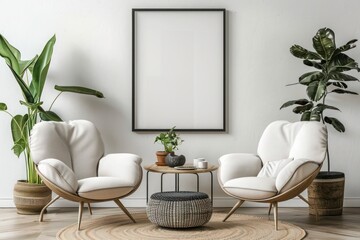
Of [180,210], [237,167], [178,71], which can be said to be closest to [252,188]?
[237,167]

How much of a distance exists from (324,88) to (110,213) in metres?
2.20

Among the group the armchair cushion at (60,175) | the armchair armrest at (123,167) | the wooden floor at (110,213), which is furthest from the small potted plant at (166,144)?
the armchair cushion at (60,175)

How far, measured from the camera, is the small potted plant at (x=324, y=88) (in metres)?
5.43

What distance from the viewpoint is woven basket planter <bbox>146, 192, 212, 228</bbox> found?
446cm

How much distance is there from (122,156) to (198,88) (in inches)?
50.2

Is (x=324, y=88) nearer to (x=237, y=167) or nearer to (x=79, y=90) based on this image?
(x=237, y=167)

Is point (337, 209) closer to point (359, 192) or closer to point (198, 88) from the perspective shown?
point (359, 192)

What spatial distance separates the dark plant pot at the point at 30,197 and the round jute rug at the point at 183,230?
0.66m

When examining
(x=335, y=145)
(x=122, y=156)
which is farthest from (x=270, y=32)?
(x=122, y=156)

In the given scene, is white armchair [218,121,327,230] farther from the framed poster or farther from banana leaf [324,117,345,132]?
the framed poster

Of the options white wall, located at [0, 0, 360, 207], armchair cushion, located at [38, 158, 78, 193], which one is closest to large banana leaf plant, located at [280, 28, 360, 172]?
white wall, located at [0, 0, 360, 207]

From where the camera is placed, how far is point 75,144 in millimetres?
5293

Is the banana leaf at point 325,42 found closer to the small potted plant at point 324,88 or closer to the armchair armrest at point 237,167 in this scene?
the small potted plant at point 324,88

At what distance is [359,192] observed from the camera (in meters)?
6.03
